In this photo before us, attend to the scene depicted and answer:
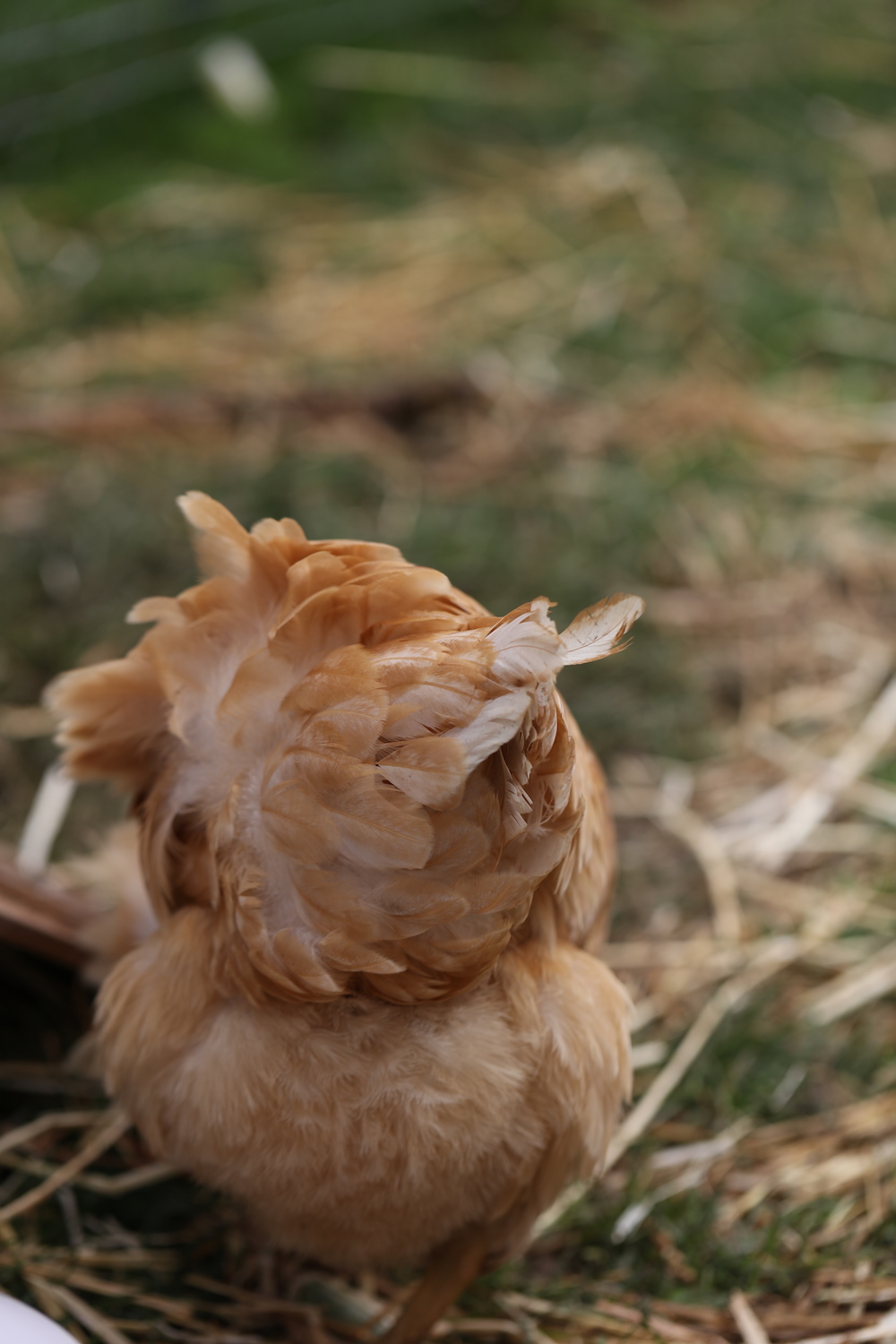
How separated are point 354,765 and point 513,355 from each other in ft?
8.07

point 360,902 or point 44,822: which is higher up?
point 360,902

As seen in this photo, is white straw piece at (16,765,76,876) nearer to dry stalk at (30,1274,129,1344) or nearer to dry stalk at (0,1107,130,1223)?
A: dry stalk at (0,1107,130,1223)

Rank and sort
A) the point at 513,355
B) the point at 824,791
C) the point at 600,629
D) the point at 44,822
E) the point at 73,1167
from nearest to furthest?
the point at 600,629
the point at 73,1167
the point at 44,822
the point at 824,791
the point at 513,355

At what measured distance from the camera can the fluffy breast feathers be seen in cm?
93

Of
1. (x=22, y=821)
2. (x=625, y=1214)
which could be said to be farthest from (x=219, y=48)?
(x=625, y=1214)

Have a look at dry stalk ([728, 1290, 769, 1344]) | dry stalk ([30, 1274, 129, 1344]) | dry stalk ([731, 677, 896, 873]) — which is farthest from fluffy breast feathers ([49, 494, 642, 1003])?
dry stalk ([731, 677, 896, 873])

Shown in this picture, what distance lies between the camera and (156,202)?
3467 millimetres

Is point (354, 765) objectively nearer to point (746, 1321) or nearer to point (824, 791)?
point (746, 1321)

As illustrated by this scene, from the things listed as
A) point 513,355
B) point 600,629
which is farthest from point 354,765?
point 513,355

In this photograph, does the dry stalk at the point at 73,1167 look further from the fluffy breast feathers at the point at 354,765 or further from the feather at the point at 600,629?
the feather at the point at 600,629

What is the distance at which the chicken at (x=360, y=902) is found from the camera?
95 centimetres

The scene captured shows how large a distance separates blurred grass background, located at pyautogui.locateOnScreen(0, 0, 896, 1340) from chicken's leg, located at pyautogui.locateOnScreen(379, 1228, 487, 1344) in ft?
0.52

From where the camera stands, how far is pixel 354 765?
947 mm

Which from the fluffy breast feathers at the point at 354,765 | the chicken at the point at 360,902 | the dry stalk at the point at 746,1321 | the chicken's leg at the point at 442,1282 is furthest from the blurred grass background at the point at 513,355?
the fluffy breast feathers at the point at 354,765
